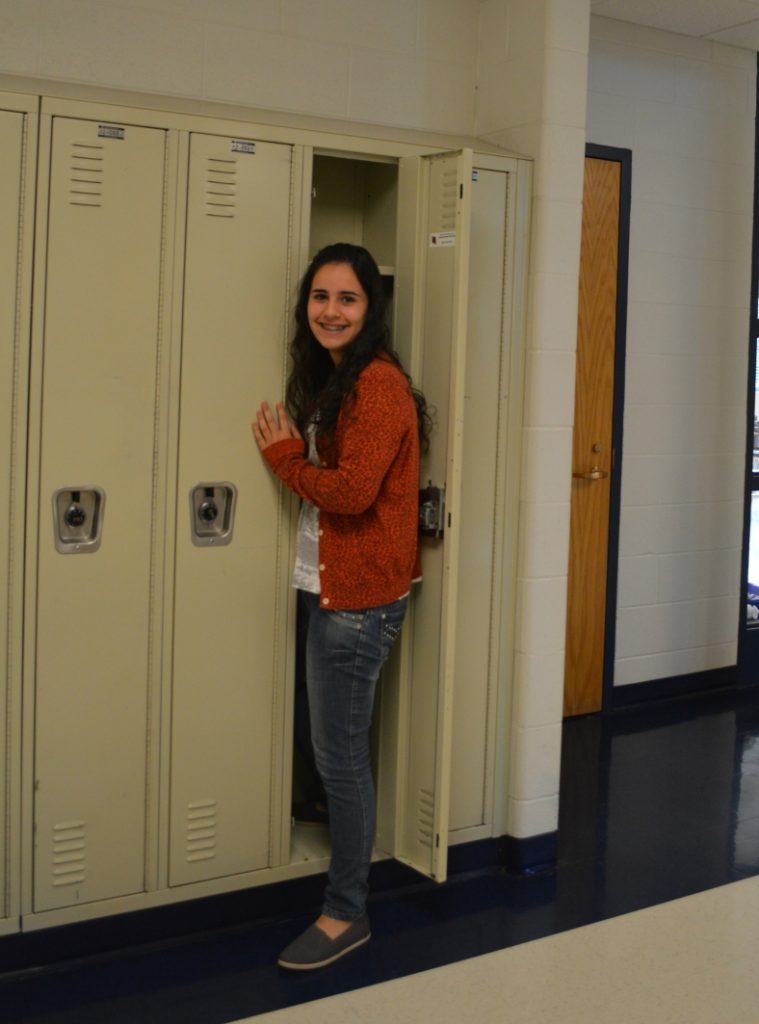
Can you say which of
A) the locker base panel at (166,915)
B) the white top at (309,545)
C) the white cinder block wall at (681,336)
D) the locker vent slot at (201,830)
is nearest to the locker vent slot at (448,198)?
Answer: the white top at (309,545)

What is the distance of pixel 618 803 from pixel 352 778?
150cm

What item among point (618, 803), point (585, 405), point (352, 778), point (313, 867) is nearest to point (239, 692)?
point (352, 778)

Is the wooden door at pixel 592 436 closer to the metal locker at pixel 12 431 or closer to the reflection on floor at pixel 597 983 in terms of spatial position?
the reflection on floor at pixel 597 983

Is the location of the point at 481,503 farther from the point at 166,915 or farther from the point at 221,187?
the point at 166,915

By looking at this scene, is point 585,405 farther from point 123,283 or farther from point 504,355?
point 123,283

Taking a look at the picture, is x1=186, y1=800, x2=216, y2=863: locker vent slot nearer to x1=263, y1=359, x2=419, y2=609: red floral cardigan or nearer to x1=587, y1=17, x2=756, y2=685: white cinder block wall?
x1=263, y1=359, x2=419, y2=609: red floral cardigan

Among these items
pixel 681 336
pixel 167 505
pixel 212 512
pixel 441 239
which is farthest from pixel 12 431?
pixel 681 336

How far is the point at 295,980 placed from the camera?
2.86 m

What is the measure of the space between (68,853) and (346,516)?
1070 mm

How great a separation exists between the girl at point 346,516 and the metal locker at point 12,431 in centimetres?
61

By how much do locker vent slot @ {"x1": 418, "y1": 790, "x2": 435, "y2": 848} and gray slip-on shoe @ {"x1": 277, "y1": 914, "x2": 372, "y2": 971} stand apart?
296 mm

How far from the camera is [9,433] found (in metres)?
2.72

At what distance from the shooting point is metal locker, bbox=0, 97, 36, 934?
2.68 metres

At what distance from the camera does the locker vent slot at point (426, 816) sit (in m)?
3.18
